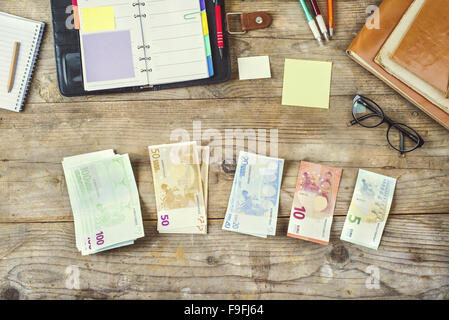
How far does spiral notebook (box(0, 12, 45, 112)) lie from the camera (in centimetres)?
100

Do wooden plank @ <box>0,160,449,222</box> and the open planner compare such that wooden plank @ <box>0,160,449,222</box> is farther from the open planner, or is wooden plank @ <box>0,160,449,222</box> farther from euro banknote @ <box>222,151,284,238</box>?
the open planner

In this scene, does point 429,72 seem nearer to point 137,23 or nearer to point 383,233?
point 383,233

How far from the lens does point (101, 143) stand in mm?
1018

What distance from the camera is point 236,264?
3.31 feet

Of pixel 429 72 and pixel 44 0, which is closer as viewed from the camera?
Result: pixel 429 72

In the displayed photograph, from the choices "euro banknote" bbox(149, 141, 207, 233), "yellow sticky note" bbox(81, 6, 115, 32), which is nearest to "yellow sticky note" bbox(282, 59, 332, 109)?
"euro banknote" bbox(149, 141, 207, 233)

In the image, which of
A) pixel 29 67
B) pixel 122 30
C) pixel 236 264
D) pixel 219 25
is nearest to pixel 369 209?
pixel 236 264

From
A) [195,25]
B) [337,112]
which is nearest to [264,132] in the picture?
[337,112]

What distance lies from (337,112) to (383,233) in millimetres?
450

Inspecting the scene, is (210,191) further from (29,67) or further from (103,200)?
(29,67)

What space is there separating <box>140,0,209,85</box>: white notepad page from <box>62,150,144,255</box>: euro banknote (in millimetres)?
333

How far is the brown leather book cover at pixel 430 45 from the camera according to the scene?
2.87ft

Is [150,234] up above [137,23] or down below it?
below

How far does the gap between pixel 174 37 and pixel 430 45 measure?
80 cm
